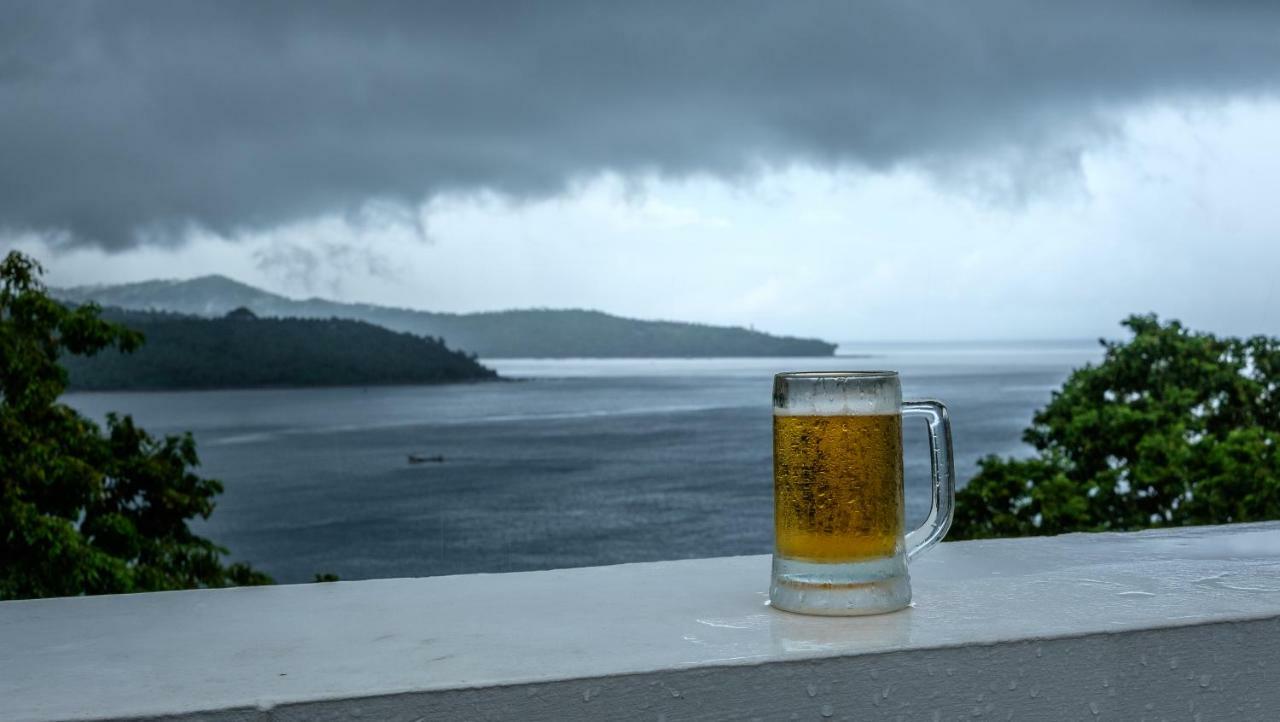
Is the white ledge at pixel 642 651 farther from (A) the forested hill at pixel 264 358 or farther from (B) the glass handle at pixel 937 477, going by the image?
(A) the forested hill at pixel 264 358

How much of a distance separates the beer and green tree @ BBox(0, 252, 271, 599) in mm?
11867

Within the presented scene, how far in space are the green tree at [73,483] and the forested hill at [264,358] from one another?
56444 mm

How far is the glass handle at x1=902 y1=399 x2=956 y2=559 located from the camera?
48.4 inches

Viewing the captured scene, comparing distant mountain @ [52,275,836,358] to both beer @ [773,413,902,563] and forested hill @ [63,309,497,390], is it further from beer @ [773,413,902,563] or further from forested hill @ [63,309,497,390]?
beer @ [773,413,902,563]

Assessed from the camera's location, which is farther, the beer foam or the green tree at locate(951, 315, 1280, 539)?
the green tree at locate(951, 315, 1280, 539)

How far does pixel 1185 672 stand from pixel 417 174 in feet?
371

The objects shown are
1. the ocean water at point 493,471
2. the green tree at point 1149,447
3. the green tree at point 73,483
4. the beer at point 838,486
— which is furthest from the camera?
the ocean water at point 493,471

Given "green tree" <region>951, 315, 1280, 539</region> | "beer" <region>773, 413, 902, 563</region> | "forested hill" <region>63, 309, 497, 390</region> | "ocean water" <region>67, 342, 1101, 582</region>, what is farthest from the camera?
"forested hill" <region>63, 309, 497, 390</region>

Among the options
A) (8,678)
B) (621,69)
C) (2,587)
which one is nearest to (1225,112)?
(621,69)

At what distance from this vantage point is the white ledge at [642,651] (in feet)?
3.14

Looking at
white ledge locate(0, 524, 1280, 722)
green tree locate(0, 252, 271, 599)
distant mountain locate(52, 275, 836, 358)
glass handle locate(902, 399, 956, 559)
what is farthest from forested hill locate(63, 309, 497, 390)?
glass handle locate(902, 399, 956, 559)

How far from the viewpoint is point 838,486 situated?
3.74 ft

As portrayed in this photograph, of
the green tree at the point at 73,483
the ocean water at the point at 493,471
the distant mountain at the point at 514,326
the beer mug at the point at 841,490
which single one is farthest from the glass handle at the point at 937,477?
the distant mountain at the point at 514,326

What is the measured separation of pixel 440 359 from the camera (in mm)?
104875
